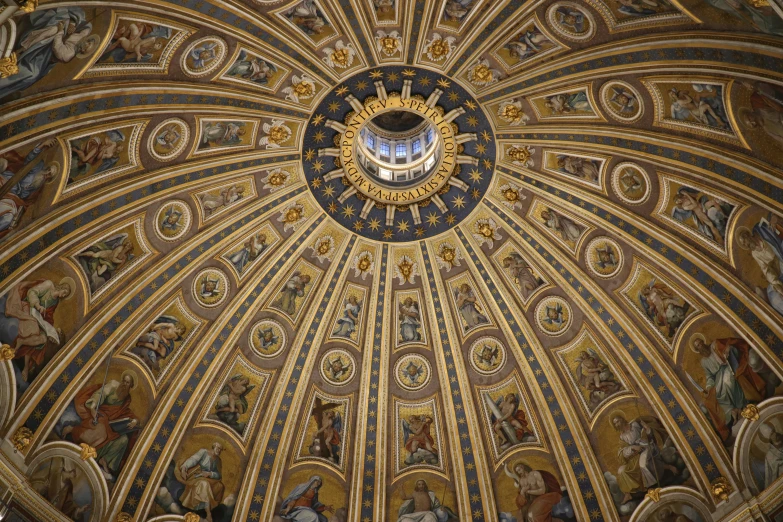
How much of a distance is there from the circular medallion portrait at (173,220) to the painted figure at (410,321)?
7.22 metres

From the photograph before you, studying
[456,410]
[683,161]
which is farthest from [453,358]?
[683,161]

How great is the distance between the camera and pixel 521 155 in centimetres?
2395

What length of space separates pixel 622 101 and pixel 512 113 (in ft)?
10.7

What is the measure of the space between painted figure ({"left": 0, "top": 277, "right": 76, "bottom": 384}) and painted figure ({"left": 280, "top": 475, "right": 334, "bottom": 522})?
7858 mm

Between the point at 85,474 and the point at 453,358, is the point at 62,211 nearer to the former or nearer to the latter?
the point at 85,474

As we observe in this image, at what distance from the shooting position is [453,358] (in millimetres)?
25594

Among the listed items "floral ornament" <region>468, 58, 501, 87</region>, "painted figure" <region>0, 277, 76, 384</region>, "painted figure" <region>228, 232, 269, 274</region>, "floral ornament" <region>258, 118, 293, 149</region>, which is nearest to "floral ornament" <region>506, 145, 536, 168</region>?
"floral ornament" <region>468, 58, 501, 87</region>

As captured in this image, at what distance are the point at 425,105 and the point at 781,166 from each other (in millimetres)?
9788

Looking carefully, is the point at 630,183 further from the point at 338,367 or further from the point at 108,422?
the point at 108,422

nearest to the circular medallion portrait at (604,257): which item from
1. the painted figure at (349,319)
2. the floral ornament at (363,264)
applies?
the floral ornament at (363,264)

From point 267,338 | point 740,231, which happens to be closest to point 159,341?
point 267,338

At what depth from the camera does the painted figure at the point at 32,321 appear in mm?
19516

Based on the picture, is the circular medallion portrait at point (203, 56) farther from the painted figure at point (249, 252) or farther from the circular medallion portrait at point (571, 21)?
the circular medallion portrait at point (571, 21)

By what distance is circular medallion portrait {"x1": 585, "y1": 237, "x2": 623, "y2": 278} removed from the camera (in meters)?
23.4
